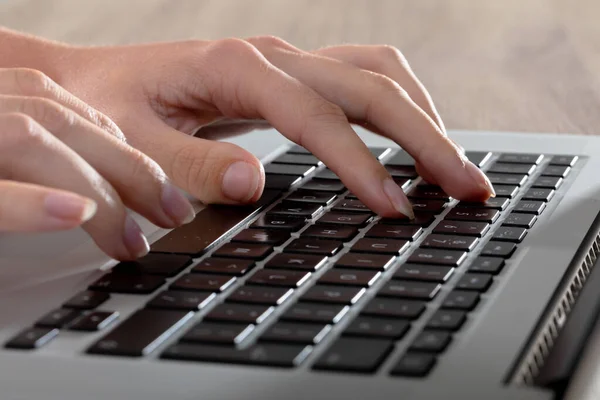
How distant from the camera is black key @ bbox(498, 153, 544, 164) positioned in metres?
Answer: 0.70

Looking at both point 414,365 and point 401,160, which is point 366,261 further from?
point 401,160

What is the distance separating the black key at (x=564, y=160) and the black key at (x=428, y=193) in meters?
0.11

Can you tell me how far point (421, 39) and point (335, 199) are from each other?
750mm

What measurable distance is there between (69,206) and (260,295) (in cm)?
10

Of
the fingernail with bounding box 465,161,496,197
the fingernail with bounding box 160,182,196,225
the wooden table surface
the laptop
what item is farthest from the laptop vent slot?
the wooden table surface

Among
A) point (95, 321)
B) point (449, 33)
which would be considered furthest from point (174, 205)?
point (449, 33)

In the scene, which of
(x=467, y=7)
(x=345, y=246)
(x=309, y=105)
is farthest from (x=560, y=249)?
(x=467, y=7)

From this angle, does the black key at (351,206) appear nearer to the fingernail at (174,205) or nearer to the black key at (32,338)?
the fingernail at (174,205)

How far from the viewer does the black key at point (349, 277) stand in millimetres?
441

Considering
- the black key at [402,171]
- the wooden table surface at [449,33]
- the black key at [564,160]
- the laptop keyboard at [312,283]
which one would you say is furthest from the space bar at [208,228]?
the wooden table surface at [449,33]

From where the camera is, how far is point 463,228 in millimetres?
535

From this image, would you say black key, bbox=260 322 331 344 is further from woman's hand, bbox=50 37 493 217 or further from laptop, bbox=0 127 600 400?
woman's hand, bbox=50 37 493 217

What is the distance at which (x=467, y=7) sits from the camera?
147 centimetres

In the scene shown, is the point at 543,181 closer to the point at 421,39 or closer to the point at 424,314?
the point at 424,314
